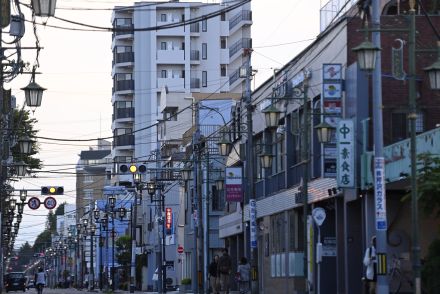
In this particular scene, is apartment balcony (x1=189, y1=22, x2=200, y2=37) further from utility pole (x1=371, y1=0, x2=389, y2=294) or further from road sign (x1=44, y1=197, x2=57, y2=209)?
utility pole (x1=371, y1=0, x2=389, y2=294)

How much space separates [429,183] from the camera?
27297mm

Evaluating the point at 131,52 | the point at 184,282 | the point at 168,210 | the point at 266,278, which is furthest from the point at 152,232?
the point at 266,278

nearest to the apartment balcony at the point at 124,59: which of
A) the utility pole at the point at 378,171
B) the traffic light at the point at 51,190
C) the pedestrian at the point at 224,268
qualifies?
the traffic light at the point at 51,190

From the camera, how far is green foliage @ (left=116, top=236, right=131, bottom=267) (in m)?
113

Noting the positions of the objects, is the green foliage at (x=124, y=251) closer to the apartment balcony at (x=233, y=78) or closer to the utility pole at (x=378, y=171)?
the apartment balcony at (x=233, y=78)

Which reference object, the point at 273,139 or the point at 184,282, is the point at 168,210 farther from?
the point at 273,139

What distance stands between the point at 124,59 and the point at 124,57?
253mm

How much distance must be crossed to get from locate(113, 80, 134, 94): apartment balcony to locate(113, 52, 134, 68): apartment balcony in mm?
1956

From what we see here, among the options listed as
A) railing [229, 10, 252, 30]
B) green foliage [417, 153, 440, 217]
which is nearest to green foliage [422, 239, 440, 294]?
green foliage [417, 153, 440, 217]

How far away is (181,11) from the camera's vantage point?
12075 cm

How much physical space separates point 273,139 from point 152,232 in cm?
4879

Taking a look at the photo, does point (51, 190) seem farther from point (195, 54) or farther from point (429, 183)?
point (195, 54)

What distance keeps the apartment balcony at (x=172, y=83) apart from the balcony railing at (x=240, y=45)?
6378 mm

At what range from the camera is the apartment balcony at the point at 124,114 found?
13138 cm
